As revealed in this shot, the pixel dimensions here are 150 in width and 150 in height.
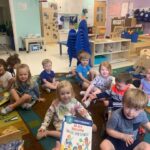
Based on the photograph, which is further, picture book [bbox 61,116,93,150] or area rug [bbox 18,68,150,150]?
area rug [bbox 18,68,150,150]

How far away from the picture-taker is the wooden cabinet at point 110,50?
11.3 feet

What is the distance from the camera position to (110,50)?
3.64 m

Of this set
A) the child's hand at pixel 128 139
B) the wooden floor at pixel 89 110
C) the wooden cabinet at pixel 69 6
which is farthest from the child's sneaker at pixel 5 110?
the wooden cabinet at pixel 69 6

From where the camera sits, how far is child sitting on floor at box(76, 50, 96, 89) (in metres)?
2.37

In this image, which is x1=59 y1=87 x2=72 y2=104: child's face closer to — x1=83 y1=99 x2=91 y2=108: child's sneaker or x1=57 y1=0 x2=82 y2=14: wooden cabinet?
x1=83 y1=99 x2=91 y2=108: child's sneaker

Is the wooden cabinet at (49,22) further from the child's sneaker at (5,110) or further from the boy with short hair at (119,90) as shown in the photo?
the boy with short hair at (119,90)

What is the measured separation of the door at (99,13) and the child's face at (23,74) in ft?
17.2

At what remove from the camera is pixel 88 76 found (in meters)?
2.51

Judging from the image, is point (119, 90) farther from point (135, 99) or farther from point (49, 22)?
point (49, 22)

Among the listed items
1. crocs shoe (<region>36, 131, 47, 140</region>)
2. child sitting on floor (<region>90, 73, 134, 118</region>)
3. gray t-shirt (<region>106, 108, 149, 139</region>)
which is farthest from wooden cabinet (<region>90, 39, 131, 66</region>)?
gray t-shirt (<region>106, 108, 149, 139</region>)

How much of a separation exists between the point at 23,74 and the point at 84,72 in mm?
897

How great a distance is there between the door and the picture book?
19.8 ft

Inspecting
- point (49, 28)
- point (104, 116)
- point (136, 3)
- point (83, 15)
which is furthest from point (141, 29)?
point (104, 116)

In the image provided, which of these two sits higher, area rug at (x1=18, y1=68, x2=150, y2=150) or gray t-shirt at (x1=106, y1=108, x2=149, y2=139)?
gray t-shirt at (x1=106, y1=108, x2=149, y2=139)
